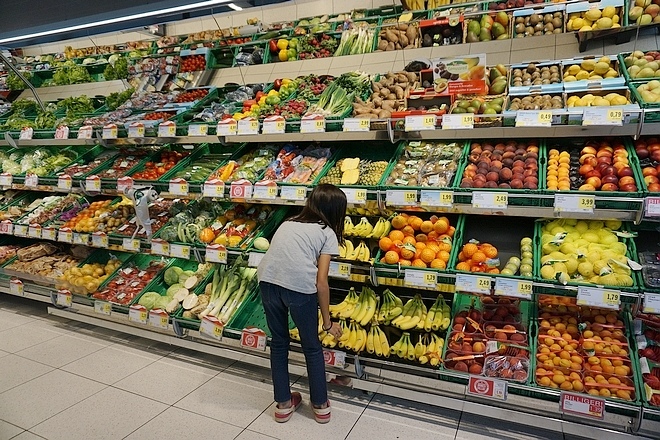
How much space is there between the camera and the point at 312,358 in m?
2.42

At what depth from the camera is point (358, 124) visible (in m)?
2.61

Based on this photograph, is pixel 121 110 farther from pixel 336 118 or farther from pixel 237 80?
pixel 336 118

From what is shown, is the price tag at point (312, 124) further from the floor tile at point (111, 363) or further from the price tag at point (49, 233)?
the price tag at point (49, 233)

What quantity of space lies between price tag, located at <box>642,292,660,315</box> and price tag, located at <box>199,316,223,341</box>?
245cm

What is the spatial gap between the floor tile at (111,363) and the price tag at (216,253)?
970 millimetres

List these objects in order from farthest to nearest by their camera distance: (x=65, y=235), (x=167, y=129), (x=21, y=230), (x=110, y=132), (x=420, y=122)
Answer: (x=21, y=230) < (x=65, y=235) < (x=110, y=132) < (x=167, y=129) < (x=420, y=122)

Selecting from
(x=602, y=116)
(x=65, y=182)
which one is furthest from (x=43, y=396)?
(x=602, y=116)

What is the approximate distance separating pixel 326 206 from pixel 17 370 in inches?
110

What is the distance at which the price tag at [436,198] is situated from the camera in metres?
2.39

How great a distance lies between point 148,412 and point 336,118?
7.17ft

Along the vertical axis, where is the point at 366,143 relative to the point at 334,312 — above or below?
above

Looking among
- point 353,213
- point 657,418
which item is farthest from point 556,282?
point 353,213

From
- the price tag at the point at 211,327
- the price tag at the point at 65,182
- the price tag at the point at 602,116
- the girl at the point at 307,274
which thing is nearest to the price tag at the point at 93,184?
the price tag at the point at 65,182

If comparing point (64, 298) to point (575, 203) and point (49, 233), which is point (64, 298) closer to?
point (49, 233)
